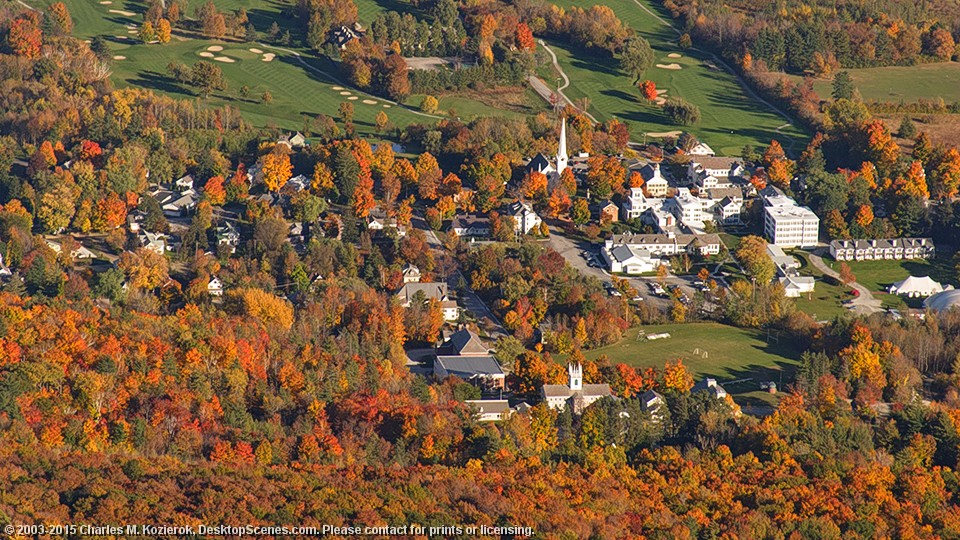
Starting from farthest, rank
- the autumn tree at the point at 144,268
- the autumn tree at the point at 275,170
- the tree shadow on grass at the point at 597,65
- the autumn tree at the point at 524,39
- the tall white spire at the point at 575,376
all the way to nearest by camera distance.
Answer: the autumn tree at the point at 524,39, the tree shadow on grass at the point at 597,65, the autumn tree at the point at 275,170, the autumn tree at the point at 144,268, the tall white spire at the point at 575,376

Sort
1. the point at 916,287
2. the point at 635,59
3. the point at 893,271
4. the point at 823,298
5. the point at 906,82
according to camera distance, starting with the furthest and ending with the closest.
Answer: the point at 635,59, the point at 906,82, the point at 893,271, the point at 916,287, the point at 823,298

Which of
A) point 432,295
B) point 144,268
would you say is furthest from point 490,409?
point 144,268

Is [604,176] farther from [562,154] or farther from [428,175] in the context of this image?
[428,175]

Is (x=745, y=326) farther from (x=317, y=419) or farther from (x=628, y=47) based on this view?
(x=628, y=47)

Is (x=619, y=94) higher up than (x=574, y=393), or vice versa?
(x=574, y=393)

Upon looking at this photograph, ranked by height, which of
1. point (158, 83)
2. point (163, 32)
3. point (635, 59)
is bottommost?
point (158, 83)

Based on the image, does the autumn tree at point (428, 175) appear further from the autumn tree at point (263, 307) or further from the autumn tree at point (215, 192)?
the autumn tree at point (263, 307)

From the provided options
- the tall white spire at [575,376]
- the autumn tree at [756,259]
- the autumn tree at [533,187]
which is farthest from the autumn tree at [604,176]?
the tall white spire at [575,376]
